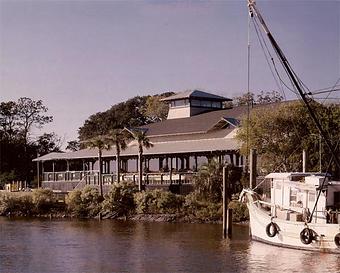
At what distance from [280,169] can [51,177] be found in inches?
1158

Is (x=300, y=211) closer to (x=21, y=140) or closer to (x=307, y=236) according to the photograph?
(x=307, y=236)

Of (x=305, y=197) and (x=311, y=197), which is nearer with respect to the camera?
(x=311, y=197)

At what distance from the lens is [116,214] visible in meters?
60.9

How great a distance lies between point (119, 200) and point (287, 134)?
1446 centimetres

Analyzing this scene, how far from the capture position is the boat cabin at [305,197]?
127 feet

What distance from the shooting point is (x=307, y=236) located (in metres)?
38.0

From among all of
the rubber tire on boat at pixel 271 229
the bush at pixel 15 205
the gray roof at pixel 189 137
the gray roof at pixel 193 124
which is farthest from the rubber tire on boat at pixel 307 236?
the gray roof at pixel 193 124

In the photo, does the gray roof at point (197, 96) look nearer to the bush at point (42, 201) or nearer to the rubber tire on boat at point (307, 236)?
the bush at point (42, 201)

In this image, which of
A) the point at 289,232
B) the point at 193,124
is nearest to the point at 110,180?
the point at 193,124

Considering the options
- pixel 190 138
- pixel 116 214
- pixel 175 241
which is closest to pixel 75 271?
pixel 175 241

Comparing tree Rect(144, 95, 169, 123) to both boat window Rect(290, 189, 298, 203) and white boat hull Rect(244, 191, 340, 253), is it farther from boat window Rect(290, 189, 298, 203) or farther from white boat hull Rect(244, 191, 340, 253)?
boat window Rect(290, 189, 298, 203)

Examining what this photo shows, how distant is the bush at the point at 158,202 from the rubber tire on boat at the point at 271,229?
59.8 ft

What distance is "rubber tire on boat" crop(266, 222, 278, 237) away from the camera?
1596 inches

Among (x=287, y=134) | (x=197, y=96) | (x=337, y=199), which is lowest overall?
(x=337, y=199)
